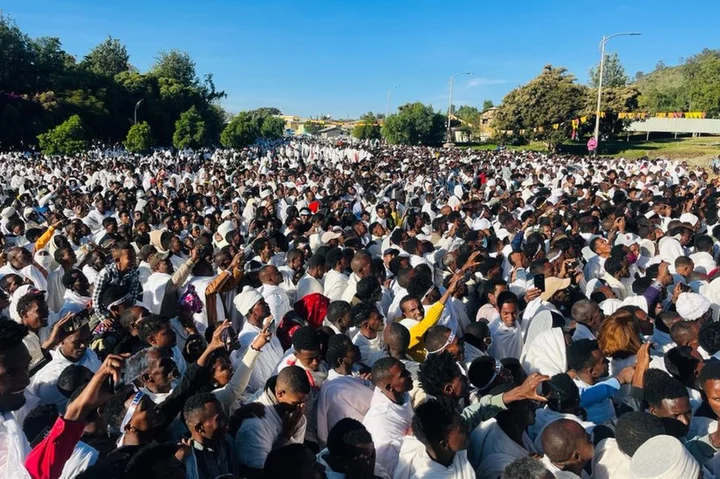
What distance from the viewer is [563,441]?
2361 millimetres

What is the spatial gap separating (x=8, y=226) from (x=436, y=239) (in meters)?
6.33

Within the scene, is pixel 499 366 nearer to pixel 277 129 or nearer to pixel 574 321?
pixel 574 321

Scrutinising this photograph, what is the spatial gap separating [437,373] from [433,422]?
21.1 inches

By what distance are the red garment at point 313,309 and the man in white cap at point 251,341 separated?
0.35 m

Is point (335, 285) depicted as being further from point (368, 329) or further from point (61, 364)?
point (61, 364)

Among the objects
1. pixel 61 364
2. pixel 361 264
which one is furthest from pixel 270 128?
pixel 61 364

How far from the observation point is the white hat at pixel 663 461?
2102 mm

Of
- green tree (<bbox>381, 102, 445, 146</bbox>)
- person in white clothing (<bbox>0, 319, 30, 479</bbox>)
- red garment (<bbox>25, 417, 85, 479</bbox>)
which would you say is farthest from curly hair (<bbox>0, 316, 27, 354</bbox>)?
green tree (<bbox>381, 102, 445, 146</bbox>)

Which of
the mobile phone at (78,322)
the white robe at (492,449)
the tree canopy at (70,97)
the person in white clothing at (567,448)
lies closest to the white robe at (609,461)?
the person in white clothing at (567,448)

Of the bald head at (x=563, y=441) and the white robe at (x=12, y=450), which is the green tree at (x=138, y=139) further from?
the bald head at (x=563, y=441)

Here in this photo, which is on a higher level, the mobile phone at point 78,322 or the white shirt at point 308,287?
the mobile phone at point 78,322

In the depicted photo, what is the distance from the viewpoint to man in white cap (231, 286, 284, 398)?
380 cm

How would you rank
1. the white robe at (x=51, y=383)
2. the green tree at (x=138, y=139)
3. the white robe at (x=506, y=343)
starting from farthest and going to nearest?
1. the green tree at (x=138, y=139)
2. the white robe at (x=506, y=343)
3. the white robe at (x=51, y=383)

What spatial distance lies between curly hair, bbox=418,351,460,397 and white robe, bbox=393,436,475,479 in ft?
1.50
